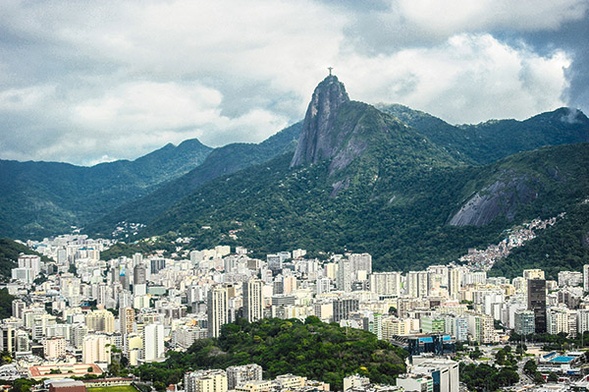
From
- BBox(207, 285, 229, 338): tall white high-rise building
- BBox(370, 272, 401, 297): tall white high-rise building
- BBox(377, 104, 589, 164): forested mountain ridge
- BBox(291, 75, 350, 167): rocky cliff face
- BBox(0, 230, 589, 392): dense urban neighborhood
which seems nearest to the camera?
BBox(0, 230, 589, 392): dense urban neighborhood

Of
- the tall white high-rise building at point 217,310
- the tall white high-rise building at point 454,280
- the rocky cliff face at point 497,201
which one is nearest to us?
the tall white high-rise building at point 217,310

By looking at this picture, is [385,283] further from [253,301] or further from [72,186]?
[72,186]

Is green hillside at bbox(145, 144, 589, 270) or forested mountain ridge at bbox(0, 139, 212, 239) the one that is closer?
green hillside at bbox(145, 144, 589, 270)

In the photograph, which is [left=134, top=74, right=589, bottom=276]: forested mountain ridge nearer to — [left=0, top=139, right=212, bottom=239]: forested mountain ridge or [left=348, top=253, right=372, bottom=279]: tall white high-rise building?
[left=348, top=253, right=372, bottom=279]: tall white high-rise building

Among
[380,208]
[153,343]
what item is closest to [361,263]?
[380,208]

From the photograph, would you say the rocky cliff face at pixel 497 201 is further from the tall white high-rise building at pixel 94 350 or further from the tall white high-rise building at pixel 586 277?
the tall white high-rise building at pixel 94 350

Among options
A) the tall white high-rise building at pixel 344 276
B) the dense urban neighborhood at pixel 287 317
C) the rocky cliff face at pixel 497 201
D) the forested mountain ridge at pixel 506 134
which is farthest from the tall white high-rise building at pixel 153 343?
the forested mountain ridge at pixel 506 134

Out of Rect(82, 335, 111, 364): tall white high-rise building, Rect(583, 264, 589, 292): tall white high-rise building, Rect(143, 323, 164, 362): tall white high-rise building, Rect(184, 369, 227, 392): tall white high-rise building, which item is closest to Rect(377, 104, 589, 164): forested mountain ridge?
Rect(583, 264, 589, 292): tall white high-rise building
